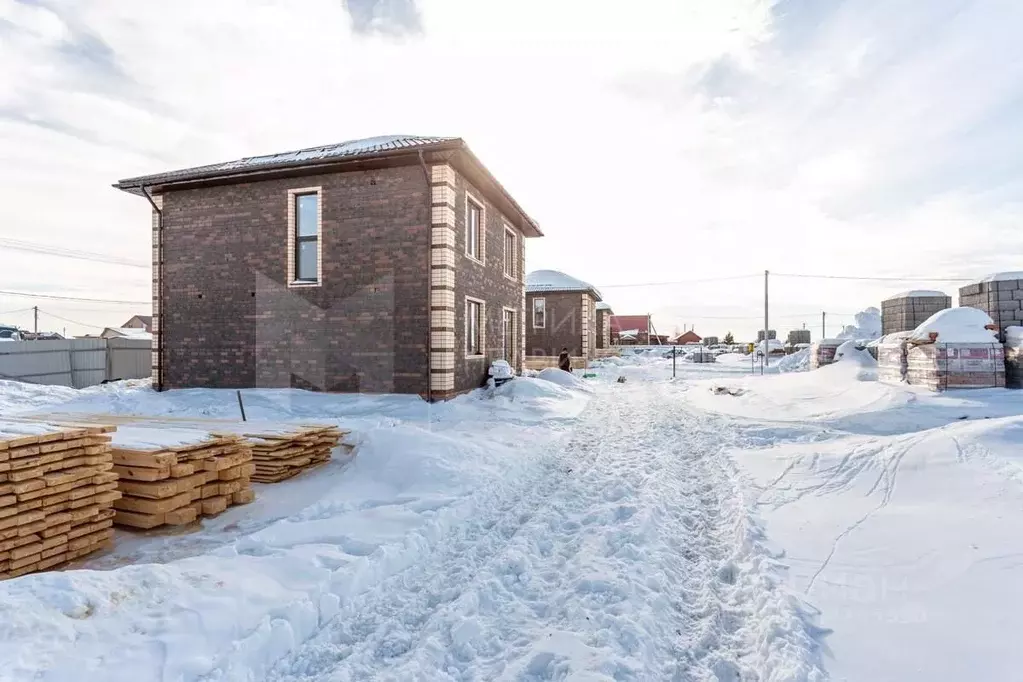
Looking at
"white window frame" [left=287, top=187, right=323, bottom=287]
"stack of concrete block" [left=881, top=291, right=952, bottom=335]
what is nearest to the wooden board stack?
"white window frame" [left=287, top=187, right=323, bottom=287]

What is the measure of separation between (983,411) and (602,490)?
6813 millimetres

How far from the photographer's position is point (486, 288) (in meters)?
14.4

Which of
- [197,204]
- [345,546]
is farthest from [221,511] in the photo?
[197,204]

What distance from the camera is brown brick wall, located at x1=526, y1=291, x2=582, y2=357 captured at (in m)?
26.9

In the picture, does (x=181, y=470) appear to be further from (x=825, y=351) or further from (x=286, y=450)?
(x=825, y=351)

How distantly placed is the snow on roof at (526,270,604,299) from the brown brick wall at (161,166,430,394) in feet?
52.9

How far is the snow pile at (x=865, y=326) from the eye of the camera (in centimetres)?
2573

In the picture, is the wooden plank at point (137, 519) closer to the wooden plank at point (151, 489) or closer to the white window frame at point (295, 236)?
the wooden plank at point (151, 489)

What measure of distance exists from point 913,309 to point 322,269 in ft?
50.3

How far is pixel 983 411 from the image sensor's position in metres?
7.97

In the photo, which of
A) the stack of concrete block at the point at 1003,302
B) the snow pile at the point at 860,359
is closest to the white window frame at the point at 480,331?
the snow pile at the point at 860,359

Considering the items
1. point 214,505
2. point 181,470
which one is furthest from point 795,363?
point 181,470

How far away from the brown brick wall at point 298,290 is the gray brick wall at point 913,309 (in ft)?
42.0

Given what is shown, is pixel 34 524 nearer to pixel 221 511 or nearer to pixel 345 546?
pixel 221 511
